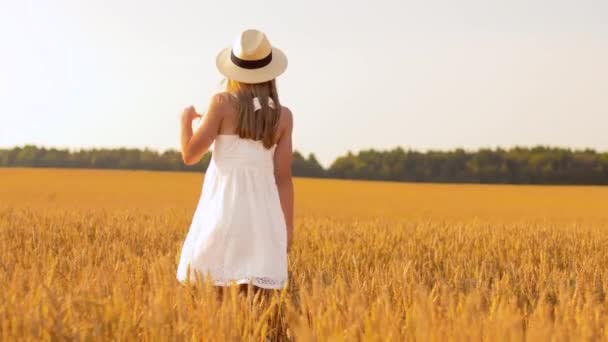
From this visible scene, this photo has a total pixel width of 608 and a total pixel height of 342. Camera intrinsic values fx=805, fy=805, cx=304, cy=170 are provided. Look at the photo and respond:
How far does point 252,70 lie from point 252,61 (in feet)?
0.18

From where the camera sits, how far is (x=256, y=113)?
158 inches

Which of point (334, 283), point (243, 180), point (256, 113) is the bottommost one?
point (334, 283)

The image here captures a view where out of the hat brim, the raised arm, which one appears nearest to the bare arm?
the hat brim

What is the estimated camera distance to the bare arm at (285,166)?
4.15m

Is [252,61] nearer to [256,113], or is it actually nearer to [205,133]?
[256,113]

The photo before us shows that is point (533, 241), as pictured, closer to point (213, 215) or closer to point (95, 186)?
point (213, 215)

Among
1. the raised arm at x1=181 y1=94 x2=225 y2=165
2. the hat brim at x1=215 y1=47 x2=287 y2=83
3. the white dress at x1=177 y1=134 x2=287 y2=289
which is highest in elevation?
the hat brim at x1=215 y1=47 x2=287 y2=83

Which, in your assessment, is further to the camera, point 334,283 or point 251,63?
point 334,283

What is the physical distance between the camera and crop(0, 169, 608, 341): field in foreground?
2.47 m

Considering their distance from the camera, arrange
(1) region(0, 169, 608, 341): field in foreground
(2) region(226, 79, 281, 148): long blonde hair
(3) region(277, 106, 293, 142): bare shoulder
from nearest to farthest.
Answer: (1) region(0, 169, 608, 341): field in foreground
(2) region(226, 79, 281, 148): long blonde hair
(3) region(277, 106, 293, 142): bare shoulder

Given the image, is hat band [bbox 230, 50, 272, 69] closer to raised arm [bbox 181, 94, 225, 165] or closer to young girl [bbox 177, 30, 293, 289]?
young girl [bbox 177, 30, 293, 289]

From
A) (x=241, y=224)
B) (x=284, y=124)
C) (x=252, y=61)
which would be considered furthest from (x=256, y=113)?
(x=241, y=224)

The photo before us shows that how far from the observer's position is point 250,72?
406 cm

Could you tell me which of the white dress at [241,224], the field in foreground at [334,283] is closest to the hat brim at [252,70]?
the white dress at [241,224]
